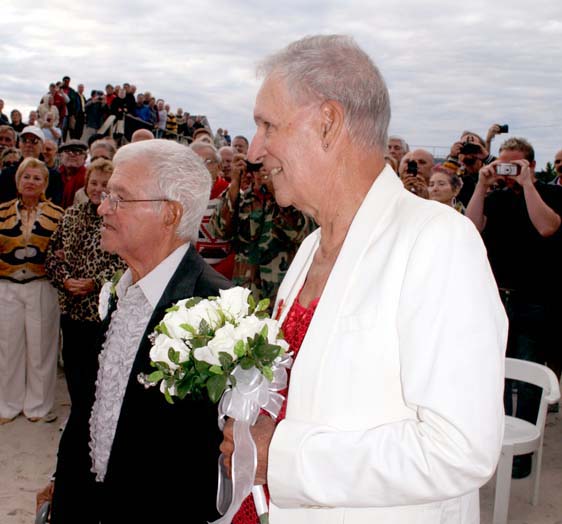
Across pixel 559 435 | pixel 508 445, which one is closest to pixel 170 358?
pixel 508 445

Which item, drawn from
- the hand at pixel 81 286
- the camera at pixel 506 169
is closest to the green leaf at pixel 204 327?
the hand at pixel 81 286

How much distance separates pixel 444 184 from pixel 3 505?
3.98 m

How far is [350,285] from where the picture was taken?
1409 millimetres

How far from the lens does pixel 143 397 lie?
6.59ft

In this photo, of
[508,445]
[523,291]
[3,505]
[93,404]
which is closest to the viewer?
[93,404]

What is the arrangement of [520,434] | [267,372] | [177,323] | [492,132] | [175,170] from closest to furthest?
[267,372] → [177,323] → [175,170] → [520,434] → [492,132]

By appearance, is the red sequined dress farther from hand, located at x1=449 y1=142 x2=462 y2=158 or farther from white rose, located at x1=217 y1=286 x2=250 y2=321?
hand, located at x1=449 y1=142 x2=462 y2=158

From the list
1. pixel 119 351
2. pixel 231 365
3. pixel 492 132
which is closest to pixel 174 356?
pixel 231 365

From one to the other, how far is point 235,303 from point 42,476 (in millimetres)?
3674

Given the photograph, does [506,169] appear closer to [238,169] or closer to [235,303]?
[238,169]

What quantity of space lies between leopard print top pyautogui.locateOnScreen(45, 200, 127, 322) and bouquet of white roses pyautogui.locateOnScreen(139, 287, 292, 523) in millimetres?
3114

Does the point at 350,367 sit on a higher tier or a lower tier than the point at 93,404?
higher

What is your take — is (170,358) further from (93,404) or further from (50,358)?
(50,358)

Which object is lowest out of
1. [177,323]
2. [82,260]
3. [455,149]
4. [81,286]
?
[81,286]
